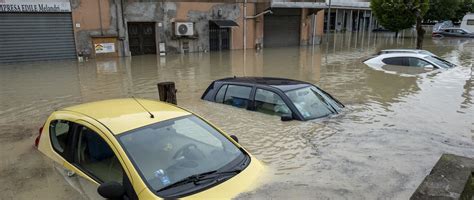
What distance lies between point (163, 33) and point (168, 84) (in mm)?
16887

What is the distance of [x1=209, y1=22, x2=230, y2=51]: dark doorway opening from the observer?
2538cm

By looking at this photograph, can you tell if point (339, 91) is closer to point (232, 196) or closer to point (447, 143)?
point (447, 143)

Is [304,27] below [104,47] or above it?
above

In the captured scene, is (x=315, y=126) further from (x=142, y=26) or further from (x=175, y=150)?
(x=142, y=26)

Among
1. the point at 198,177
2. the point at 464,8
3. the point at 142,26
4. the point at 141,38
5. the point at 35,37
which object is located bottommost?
the point at 198,177

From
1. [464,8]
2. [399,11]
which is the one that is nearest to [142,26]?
[399,11]

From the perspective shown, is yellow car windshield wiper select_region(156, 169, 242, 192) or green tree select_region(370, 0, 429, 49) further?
green tree select_region(370, 0, 429, 49)

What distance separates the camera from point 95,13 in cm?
2084

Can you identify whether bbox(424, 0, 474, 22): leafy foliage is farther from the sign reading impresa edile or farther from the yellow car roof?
the yellow car roof

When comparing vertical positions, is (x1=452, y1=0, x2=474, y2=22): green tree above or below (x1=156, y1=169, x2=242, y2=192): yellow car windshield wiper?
above

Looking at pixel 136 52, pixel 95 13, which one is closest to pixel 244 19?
pixel 136 52

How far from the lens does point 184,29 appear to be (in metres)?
23.4

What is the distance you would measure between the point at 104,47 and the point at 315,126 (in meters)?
17.5

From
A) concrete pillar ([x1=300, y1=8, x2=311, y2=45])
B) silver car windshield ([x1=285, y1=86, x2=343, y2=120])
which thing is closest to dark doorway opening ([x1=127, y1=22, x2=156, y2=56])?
concrete pillar ([x1=300, y1=8, x2=311, y2=45])
